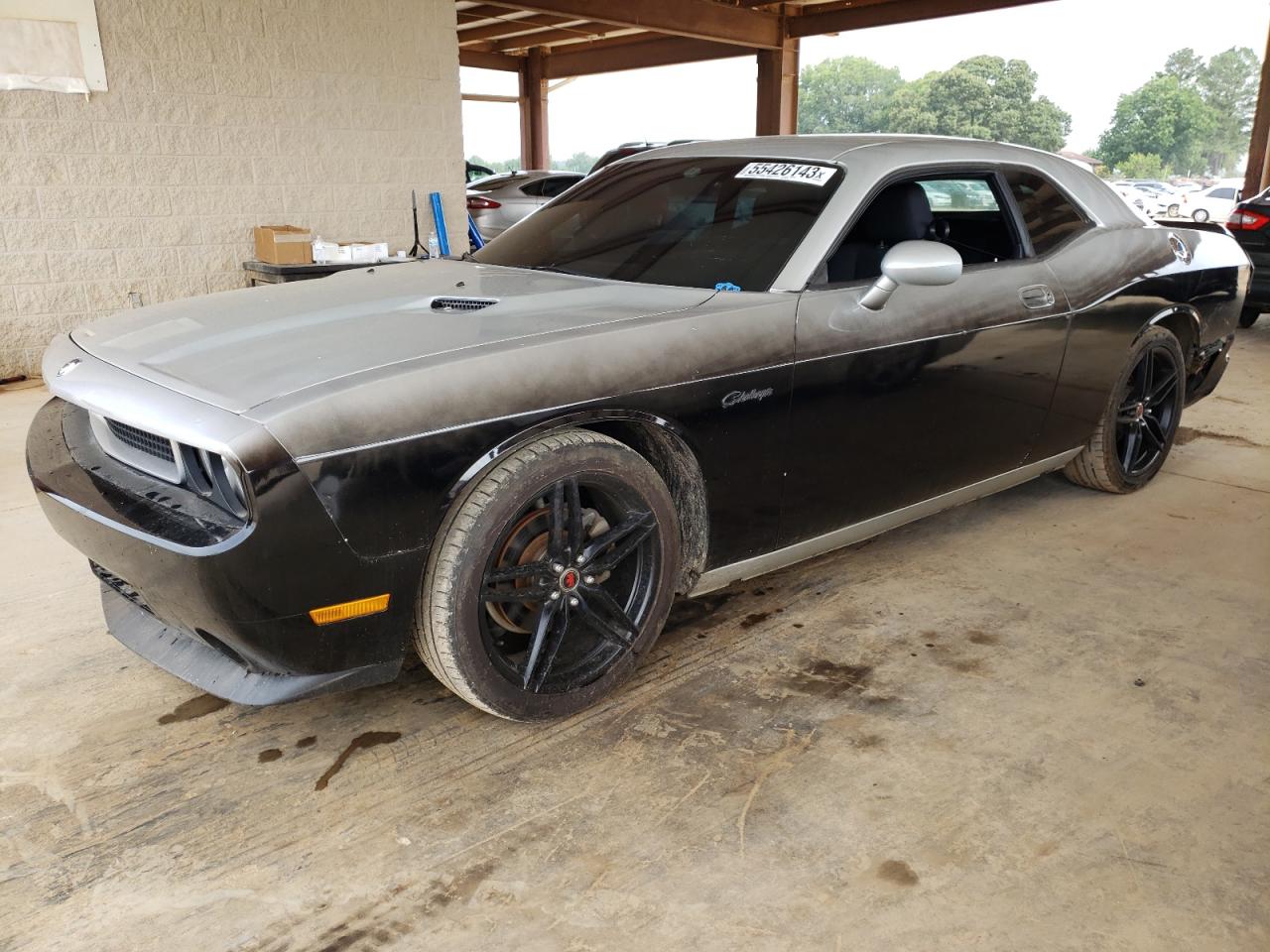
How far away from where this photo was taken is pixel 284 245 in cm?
700

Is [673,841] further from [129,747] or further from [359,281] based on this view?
[359,281]

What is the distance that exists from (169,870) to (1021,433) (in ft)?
9.46

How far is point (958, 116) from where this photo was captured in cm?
3669

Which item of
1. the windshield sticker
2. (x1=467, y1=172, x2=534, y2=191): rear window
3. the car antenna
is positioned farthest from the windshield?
(x1=467, y1=172, x2=534, y2=191): rear window

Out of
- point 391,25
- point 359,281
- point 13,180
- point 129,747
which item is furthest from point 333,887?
point 391,25

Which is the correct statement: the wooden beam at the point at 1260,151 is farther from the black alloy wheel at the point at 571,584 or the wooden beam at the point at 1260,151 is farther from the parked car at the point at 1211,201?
the black alloy wheel at the point at 571,584

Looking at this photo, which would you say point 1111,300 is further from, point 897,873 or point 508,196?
point 508,196

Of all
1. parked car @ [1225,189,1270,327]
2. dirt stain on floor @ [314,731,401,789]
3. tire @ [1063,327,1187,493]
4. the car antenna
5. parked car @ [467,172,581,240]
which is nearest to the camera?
dirt stain on floor @ [314,731,401,789]

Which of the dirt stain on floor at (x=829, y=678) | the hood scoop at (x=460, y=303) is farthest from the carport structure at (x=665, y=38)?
the dirt stain on floor at (x=829, y=678)

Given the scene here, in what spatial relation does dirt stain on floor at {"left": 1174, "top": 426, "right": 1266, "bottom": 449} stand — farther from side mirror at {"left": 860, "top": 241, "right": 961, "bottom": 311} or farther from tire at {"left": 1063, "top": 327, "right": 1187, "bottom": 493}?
side mirror at {"left": 860, "top": 241, "right": 961, "bottom": 311}

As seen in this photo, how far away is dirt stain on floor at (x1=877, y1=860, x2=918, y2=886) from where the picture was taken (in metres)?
1.94

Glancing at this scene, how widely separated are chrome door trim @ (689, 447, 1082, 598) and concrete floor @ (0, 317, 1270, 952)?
0.78 ft

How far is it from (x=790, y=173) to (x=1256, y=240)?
276 inches

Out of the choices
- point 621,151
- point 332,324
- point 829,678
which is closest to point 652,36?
point 621,151
